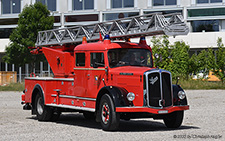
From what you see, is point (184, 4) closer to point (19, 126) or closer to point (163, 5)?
point (163, 5)

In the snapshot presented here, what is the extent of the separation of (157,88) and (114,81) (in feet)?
4.26

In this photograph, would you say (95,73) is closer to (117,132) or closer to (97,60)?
(97,60)

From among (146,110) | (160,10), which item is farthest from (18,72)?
(146,110)

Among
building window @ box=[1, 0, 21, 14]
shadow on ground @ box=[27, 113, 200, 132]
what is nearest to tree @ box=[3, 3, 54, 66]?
building window @ box=[1, 0, 21, 14]

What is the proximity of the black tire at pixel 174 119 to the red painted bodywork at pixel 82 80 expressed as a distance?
421 millimetres

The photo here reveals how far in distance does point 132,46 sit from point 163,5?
A: 41.3 m

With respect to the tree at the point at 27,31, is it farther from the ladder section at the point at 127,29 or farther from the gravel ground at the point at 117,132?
the gravel ground at the point at 117,132

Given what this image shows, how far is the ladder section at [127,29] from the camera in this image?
13.4 metres

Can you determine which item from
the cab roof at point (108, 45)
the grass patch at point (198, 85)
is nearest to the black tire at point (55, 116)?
the cab roof at point (108, 45)

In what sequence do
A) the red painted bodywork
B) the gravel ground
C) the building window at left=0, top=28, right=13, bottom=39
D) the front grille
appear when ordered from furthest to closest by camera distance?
1. the building window at left=0, top=28, right=13, bottom=39
2. the red painted bodywork
3. the front grille
4. the gravel ground

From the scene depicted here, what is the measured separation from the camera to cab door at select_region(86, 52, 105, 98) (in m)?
13.9

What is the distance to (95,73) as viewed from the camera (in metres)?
14.1

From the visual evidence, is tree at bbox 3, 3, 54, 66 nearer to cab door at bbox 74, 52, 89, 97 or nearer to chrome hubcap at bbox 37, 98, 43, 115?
chrome hubcap at bbox 37, 98, 43, 115

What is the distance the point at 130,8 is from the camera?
55.3m
